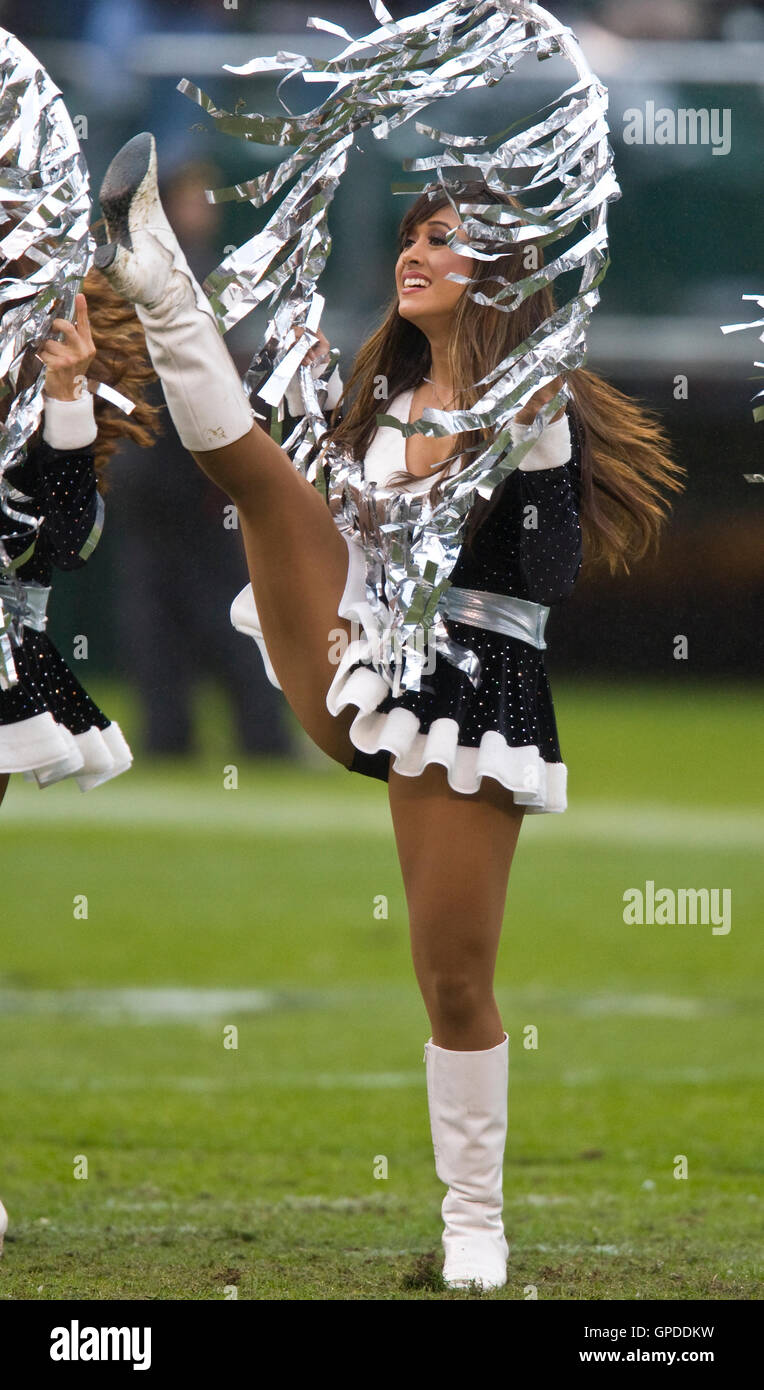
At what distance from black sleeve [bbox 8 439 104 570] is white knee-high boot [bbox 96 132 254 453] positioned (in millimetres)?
260

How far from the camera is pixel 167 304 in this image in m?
2.44

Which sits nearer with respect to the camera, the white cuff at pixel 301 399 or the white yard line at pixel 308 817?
the white cuff at pixel 301 399

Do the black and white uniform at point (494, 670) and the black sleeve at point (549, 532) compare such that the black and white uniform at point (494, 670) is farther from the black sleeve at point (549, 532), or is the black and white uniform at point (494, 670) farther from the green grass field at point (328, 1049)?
the green grass field at point (328, 1049)

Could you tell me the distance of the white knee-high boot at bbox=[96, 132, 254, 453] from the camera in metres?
2.39

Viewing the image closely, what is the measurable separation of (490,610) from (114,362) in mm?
770

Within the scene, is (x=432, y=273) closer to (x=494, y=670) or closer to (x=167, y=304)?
(x=167, y=304)

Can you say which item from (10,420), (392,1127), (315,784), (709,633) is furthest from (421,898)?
(709,633)

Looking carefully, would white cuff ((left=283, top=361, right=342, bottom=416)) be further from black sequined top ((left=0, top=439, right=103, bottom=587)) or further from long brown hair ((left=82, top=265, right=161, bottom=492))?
black sequined top ((left=0, top=439, right=103, bottom=587))

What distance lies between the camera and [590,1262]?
2.90 m

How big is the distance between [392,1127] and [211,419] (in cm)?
209

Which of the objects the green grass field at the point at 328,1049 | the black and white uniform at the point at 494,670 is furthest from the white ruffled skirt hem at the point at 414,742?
the green grass field at the point at 328,1049

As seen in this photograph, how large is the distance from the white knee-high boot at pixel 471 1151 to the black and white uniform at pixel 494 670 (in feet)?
1.25

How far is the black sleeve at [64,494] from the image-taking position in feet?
9.04

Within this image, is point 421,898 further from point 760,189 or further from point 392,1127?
point 760,189
